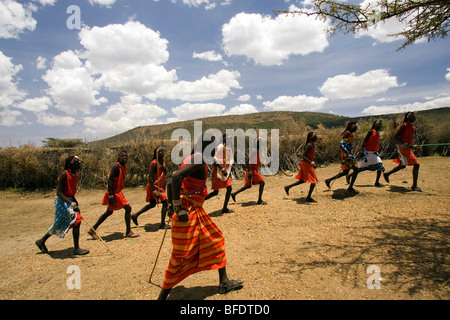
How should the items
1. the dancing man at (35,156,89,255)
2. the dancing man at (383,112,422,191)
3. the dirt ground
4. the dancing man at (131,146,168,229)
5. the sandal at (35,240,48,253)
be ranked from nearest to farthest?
the dirt ground
the dancing man at (35,156,89,255)
the sandal at (35,240,48,253)
the dancing man at (131,146,168,229)
the dancing man at (383,112,422,191)

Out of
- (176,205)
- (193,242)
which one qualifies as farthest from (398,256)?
(176,205)

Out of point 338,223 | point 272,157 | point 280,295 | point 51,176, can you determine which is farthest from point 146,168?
point 280,295

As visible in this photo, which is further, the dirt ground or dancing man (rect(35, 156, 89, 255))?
dancing man (rect(35, 156, 89, 255))

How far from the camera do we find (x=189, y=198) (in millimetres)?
3004

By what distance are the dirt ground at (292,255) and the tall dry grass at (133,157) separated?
20.0 ft

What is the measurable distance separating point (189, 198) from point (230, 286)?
1188mm

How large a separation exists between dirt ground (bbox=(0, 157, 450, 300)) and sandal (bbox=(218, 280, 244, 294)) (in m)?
0.08

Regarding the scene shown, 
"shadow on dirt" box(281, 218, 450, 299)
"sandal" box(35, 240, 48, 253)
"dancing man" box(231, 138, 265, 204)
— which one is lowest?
"sandal" box(35, 240, 48, 253)

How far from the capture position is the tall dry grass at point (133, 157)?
13.0 meters

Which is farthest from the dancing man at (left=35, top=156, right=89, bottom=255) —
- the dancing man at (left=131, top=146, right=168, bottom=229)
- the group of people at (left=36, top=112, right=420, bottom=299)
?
the dancing man at (left=131, top=146, right=168, bottom=229)

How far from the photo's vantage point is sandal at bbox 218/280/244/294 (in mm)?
3009

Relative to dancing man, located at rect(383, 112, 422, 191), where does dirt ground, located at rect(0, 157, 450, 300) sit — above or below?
below

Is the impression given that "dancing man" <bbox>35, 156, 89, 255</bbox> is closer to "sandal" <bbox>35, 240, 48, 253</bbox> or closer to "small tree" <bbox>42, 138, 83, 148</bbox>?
"sandal" <bbox>35, 240, 48, 253</bbox>

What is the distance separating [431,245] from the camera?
11.8 ft
